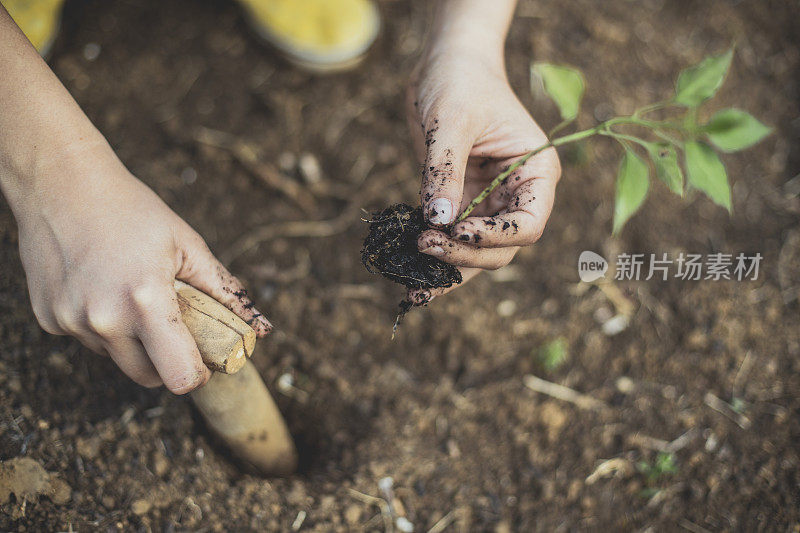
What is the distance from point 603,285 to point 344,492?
999mm

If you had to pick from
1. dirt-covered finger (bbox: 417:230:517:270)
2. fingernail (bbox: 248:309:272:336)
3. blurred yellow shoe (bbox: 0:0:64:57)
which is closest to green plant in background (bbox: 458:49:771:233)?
dirt-covered finger (bbox: 417:230:517:270)

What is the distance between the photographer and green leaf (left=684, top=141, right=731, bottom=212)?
35.2 inches

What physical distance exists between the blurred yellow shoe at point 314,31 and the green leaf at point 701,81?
4.28ft

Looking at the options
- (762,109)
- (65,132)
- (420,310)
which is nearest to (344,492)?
(420,310)

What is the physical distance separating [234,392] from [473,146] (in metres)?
0.69

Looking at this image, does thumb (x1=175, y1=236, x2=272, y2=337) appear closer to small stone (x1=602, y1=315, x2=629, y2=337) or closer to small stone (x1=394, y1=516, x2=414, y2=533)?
small stone (x1=394, y1=516, x2=414, y2=533)

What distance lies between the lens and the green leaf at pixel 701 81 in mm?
917

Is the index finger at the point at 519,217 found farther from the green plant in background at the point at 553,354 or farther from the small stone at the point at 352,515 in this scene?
the small stone at the point at 352,515

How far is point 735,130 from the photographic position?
94cm

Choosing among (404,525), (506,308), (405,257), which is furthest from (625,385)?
(405,257)

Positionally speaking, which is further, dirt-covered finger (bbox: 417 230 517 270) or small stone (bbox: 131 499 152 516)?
small stone (bbox: 131 499 152 516)

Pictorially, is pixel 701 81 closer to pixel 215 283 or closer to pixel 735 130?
pixel 735 130

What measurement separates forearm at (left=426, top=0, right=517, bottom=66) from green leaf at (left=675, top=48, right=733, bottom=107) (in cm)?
47

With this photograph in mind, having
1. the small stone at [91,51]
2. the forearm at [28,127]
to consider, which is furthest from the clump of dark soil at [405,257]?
the small stone at [91,51]
